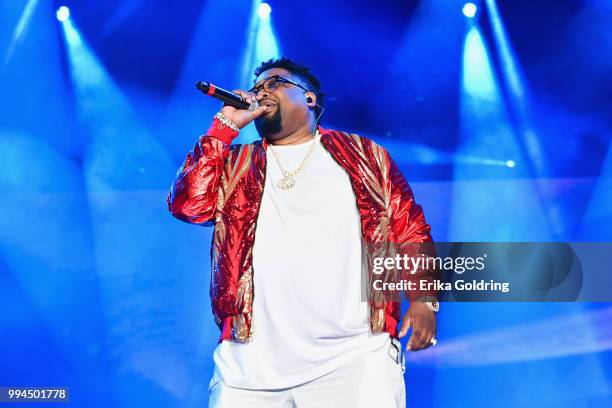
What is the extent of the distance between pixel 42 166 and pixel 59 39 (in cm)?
74

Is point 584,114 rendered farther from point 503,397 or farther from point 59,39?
point 59,39

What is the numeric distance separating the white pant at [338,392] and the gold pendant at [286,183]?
579 millimetres

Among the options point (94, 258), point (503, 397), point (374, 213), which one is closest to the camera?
point (374, 213)

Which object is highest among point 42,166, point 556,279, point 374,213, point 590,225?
point 42,166

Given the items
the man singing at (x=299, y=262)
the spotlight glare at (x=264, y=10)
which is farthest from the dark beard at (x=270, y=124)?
the spotlight glare at (x=264, y=10)

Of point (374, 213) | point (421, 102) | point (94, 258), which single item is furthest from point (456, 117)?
point (94, 258)

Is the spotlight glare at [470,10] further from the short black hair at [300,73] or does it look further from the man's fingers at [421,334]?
the man's fingers at [421,334]

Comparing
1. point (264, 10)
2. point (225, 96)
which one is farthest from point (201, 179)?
point (264, 10)

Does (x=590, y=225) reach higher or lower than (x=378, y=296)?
higher

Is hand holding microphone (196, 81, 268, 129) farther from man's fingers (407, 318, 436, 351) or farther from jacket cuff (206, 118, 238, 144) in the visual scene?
man's fingers (407, 318, 436, 351)

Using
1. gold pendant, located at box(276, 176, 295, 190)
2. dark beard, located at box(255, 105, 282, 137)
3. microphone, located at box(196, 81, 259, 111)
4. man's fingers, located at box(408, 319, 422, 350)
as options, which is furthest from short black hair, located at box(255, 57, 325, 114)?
man's fingers, located at box(408, 319, 422, 350)

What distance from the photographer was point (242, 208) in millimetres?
2262

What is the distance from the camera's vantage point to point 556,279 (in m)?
3.72

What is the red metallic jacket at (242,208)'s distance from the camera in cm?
215
